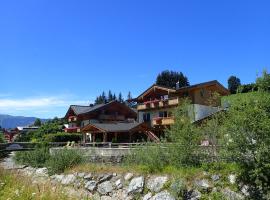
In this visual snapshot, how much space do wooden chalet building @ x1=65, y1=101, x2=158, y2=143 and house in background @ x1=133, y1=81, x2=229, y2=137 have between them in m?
2.37

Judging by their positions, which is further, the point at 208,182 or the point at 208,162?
the point at 208,162

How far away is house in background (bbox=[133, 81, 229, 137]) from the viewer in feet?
177

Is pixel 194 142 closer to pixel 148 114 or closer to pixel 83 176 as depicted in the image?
pixel 83 176

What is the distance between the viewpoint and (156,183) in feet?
68.3

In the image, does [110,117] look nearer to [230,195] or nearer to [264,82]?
[264,82]

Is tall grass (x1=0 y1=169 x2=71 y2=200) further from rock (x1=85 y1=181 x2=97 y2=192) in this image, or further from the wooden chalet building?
the wooden chalet building

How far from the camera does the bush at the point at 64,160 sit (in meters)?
27.7

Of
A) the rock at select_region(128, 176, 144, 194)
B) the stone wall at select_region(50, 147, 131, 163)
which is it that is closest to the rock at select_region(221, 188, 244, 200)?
the rock at select_region(128, 176, 144, 194)

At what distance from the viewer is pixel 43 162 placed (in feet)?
110

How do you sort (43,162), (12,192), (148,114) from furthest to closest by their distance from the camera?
(148,114)
(43,162)
(12,192)

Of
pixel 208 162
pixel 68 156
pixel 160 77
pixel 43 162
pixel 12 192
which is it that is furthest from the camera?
pixel 160 77

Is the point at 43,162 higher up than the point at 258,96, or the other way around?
the point at 258,96

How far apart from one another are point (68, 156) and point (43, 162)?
6.18 metres

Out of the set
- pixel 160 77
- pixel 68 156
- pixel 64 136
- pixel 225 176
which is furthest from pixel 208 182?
pixel 160 77
